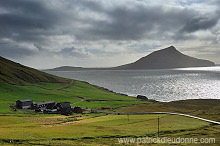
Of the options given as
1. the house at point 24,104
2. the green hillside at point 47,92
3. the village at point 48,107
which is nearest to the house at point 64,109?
the village at point 48,107

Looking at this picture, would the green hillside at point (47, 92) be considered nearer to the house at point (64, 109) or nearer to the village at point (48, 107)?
the village at point (48, 107)

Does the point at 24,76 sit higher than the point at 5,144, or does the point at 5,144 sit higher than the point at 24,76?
the point at 24,76

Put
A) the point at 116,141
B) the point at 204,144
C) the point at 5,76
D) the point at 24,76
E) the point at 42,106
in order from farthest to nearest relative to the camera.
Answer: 1. the point at 24,76
2. the point at 5,76
3. the point at 42,106
4. the point at 116,141
5. the point at 204,144

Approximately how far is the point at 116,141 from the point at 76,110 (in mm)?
51651

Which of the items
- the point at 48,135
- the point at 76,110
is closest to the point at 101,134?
the point at 48,135

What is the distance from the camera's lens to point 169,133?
46500 millimetres

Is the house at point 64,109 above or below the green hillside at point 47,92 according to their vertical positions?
below

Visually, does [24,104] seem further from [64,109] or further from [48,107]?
[64,109]

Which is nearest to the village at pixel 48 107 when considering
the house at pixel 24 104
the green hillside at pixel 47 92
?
the house at pixel 24 104

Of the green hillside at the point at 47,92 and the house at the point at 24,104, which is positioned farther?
the green hillside at the point at 47,92

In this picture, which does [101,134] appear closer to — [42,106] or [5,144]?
[5,144]

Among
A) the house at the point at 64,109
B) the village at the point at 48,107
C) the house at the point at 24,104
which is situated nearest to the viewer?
the house at the point at 64,109

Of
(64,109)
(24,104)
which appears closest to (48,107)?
(24,104)

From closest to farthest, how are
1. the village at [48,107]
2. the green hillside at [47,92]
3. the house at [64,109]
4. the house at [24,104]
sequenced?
the house at [64,109] < the village at [48,107] < the house at [24,104] < the green hillside at [47,92]
